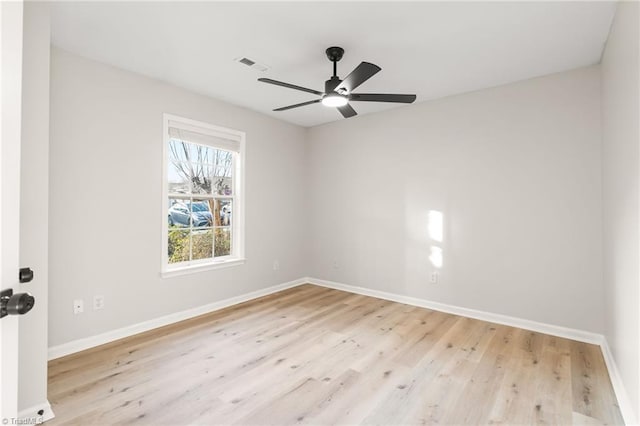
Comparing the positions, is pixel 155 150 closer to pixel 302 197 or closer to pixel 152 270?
pixel 152 270

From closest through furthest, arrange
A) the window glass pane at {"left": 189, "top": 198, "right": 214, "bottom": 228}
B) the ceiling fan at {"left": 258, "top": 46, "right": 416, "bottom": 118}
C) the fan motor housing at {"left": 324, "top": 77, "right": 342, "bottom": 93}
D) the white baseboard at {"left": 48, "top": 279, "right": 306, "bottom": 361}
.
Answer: the ceiling fan at {"left": 258, "top": 46, "right": 416, "bottom": 118}, the fan motor housing at {"left": 324, "top": 77, "right": 342, "bottom": 93}, the white baseboard at {"left": 48, "top": 279, "right": 306, "bottom": 361}, the window glass pane at {"left": 189, "top": 198, "right": 214, "bottom": 228}

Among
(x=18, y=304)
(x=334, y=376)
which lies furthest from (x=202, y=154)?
(x=18, y=304)

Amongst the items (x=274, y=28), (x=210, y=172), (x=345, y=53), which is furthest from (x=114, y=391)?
(x=345, y=53)

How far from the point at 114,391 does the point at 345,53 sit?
3191 mm

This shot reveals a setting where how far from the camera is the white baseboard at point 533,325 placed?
2.06 metres

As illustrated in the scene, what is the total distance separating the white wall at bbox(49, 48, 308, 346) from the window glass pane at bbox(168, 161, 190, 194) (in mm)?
217

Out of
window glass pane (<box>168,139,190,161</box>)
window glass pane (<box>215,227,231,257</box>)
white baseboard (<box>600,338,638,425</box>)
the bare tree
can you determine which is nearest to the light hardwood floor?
white baseboard (<box>600,338,638,425</box>)

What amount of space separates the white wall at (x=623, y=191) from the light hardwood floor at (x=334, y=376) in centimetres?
40

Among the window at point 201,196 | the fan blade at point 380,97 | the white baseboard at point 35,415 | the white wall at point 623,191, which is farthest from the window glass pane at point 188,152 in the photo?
the white wall at point 623,191

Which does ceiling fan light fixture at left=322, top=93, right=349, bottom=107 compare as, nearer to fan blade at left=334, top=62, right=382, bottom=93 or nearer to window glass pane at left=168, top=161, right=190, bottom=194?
fan blade at left=334, top=62, right=382, bottom=93

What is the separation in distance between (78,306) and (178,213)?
1325 mm

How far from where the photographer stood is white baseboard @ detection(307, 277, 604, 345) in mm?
3053

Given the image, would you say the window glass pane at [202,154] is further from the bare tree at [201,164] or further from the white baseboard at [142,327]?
the white baseboard at [142,327]

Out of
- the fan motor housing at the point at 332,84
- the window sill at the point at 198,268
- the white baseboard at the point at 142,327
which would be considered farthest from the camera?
the window sill at the point at 198,268
